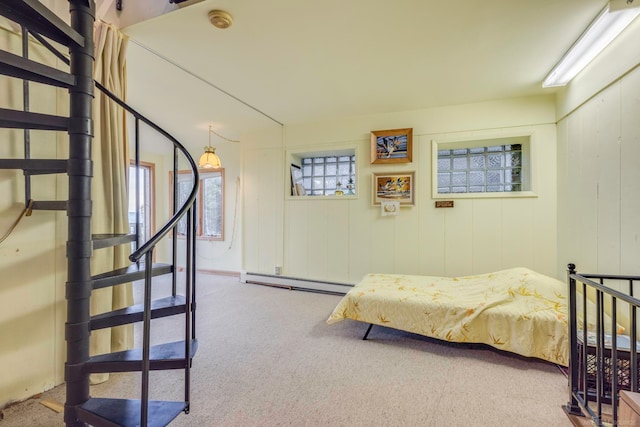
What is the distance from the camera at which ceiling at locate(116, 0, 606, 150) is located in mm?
1865

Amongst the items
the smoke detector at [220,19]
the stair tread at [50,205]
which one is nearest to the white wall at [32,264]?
the stair tread at [50,205]

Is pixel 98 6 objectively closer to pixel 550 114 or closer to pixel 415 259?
pixel 415 259

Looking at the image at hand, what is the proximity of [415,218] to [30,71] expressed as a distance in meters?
3.55

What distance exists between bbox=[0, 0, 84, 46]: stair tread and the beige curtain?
27.0 inches

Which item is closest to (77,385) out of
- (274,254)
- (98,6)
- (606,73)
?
(98,6)

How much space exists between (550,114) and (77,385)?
461 centimetres

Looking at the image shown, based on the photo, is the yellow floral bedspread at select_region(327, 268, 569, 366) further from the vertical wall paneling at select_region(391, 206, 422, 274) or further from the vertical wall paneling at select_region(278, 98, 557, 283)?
the vertical wall paneling at select_region(391, 206, 422, 274)

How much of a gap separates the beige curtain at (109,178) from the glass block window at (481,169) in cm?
348

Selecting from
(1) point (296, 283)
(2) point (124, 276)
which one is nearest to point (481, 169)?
(1) point (296, 283)

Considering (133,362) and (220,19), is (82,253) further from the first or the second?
(220,19)

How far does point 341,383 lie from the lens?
1869 mm

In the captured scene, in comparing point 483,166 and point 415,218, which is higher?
point 483,166

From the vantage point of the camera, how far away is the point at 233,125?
4.36 meters

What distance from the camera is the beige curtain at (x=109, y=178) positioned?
1.92 m
